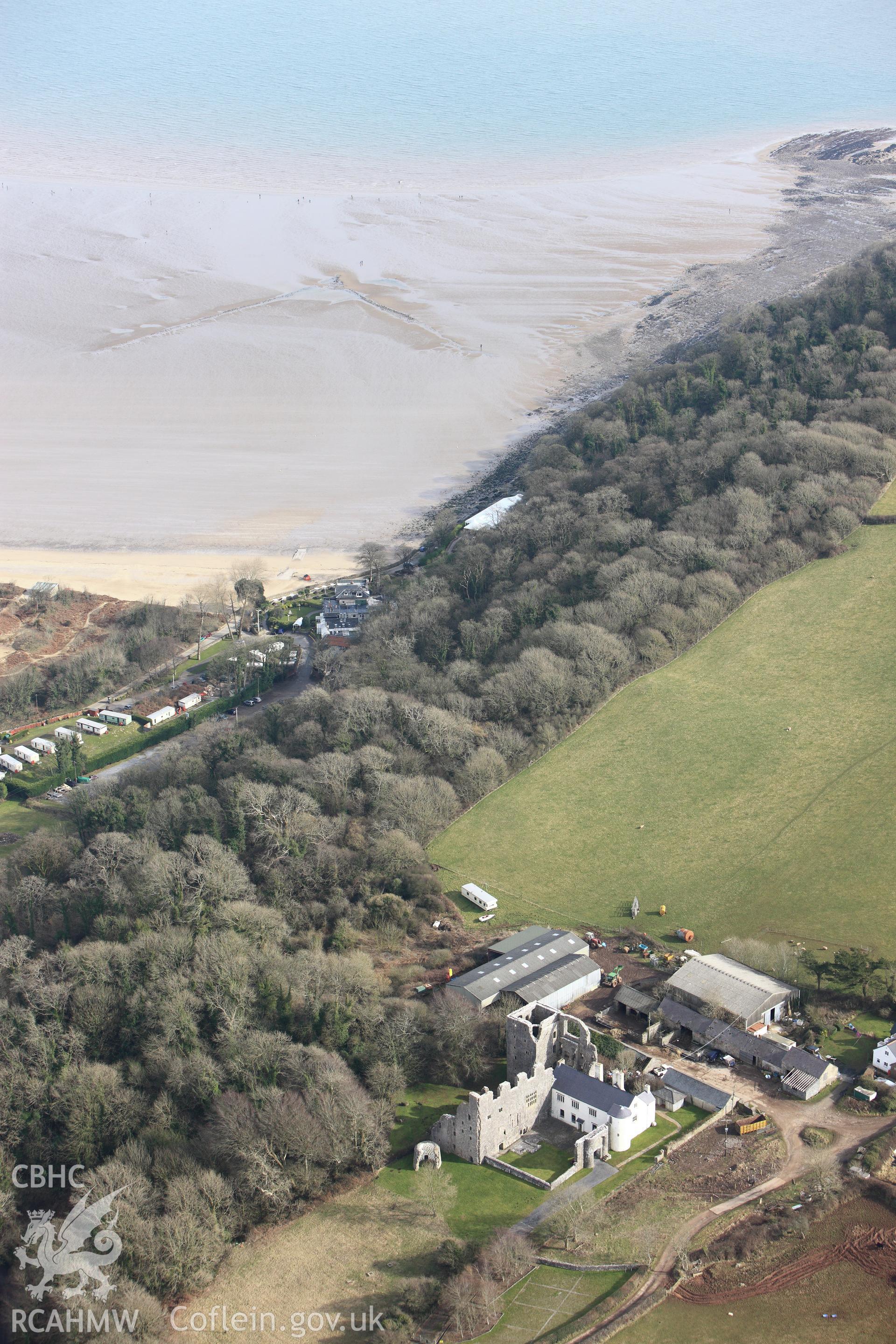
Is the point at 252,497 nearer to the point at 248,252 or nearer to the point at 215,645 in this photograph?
the point at 215,645

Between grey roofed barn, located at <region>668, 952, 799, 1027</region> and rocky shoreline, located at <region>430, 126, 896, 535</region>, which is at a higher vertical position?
rocky shoreline, located at <region>430, 126, 896, 535</region>

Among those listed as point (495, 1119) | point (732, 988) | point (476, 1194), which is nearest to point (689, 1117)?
point (732, 988)

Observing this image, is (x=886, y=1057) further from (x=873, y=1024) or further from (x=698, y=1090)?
(x=698, y=1090)

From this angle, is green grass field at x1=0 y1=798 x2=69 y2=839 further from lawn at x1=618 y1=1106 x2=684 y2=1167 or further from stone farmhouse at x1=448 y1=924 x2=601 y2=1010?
lawn at x1=618 y1=1106 x2=684 y2=1167

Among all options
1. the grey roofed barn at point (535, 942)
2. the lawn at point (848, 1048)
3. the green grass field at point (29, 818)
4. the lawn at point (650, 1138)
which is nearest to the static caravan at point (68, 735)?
the green grass field at point (29, 818)

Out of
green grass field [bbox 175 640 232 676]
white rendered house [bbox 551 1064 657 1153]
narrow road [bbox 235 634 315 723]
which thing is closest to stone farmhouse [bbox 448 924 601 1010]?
white rendered house [bbox 551 1064 657 1153]

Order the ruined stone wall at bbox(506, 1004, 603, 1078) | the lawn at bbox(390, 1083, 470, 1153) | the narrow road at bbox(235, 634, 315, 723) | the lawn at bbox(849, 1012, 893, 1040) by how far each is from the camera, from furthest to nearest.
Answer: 1. the narrow road at bbox(235, 634, 315, 723)
2. the lawn at bbox(849, 1012, 893, 1040)
3. the ruined stone wall at bbox(506, 1004, 603, 1078)
4. the lawn at bbox(390, 1083, 470, 1153)

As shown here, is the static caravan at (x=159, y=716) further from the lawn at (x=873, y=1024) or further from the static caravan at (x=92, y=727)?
the lawn at (x=873, y=1024)

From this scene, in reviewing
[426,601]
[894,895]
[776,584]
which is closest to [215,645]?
[426,601]
